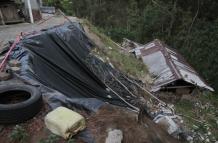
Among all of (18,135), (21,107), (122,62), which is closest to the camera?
(18,135)

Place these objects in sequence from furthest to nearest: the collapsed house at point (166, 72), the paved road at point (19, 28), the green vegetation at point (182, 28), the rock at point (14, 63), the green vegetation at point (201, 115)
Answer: the green vegetation at point (182, 28), the collapsed house at point (166, 72), the paved road at point (19, 28), the green vegetation at point (201, 115), the rock at point (14, 63)

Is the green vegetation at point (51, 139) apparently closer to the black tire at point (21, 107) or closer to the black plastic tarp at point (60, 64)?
the black tire at point (21, 107)

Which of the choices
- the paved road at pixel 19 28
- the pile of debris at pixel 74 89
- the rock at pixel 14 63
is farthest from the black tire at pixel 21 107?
the paved road at pixel 19 28

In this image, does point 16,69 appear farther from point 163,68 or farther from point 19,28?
point 163,68

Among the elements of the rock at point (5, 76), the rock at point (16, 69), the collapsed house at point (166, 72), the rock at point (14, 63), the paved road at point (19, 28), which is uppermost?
the rock at point (14, 63)

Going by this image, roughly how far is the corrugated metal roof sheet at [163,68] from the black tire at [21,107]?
5565 millimetres

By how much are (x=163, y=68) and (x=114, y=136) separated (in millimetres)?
6939

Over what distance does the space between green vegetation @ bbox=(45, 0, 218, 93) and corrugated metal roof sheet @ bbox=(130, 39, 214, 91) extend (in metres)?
6.12

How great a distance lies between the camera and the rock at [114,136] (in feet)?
15.3

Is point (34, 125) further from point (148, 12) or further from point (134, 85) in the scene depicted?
point (148, 12)

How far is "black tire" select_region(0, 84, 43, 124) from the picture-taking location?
4.88 metres

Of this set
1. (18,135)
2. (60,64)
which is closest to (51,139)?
(18,135)

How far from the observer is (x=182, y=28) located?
22.9 m

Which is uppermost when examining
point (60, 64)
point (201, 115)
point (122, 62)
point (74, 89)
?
point (60, 64)
